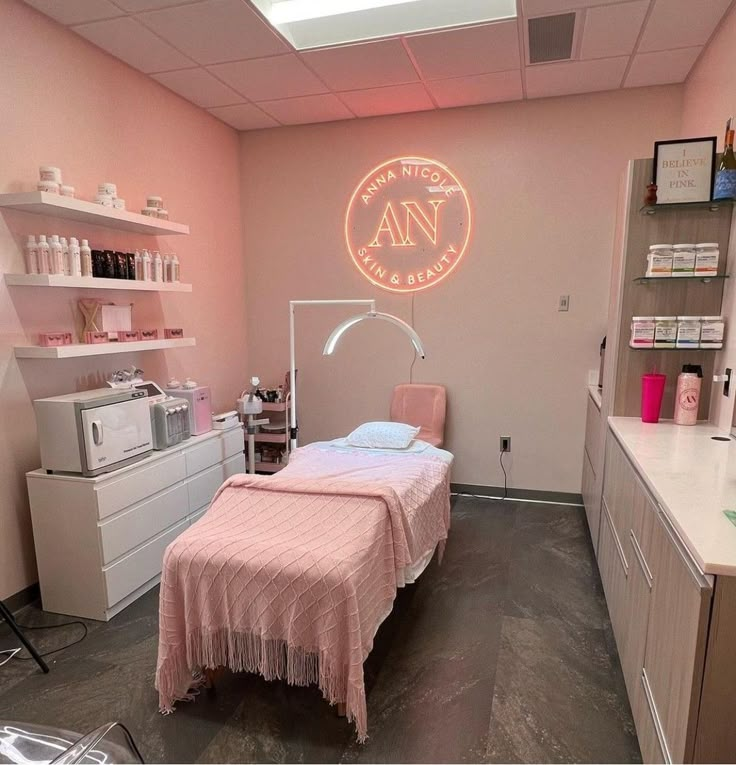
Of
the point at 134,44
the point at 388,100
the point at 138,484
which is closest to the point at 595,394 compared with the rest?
the point at 388,100

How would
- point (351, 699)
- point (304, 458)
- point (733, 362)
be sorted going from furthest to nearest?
point (304, 458), point (733, 362), point (351, 699)

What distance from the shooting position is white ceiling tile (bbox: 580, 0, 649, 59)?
96.3 inches

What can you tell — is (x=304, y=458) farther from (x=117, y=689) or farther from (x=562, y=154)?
(x=562, y=154)

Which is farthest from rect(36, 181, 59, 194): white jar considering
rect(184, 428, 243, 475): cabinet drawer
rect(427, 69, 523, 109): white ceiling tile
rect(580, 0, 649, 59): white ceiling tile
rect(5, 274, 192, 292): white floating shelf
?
rect(580, 0, 649, 59): white ceiling tile

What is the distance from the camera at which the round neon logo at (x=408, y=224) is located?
12.3 ft

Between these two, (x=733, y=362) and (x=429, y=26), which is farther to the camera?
(x=429, y=26)

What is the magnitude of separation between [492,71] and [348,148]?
48.0 inches

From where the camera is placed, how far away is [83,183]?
275cm

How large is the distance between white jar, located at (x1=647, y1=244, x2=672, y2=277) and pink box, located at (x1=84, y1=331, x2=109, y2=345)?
9.02 feet

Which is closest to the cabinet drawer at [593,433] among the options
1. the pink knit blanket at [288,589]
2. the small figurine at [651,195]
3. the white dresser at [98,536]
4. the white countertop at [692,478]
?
the white countertop at [692,478]

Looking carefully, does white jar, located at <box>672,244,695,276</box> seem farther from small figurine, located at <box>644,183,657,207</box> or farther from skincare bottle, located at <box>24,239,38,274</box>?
skincare bottle, located at <box>24,239,38,274</box>

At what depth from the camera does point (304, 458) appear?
2.90 meters

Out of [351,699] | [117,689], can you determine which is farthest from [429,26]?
[117,689]

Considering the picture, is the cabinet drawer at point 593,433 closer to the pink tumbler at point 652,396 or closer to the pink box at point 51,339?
the pink tumbler at point 652,396
